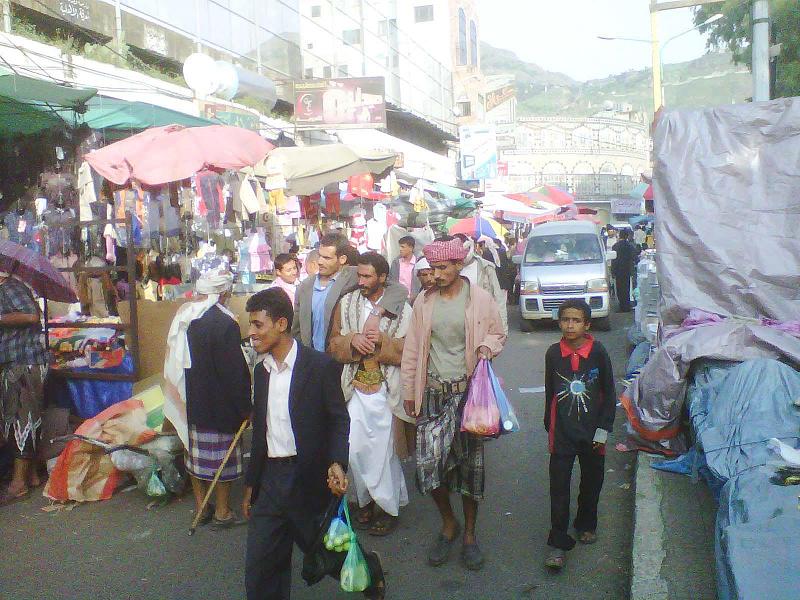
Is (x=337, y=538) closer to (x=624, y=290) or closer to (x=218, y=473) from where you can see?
(x=218, y=473)

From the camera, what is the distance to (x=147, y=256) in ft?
32.6

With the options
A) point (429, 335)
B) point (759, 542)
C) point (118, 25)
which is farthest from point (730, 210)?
point (118, 25)

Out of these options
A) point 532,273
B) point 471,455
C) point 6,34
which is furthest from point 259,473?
point 532,273

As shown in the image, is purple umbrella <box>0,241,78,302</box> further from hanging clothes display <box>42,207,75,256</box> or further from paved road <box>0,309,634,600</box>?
hanging clothes display <box>42,207,75,256</box>

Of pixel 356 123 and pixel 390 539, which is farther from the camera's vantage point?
pixel 356 123

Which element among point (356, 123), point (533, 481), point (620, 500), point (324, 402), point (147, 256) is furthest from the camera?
point (356, 123)

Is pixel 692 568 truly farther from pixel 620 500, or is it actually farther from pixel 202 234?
pixel 202 234

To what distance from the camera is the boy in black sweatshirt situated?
16.0 feet

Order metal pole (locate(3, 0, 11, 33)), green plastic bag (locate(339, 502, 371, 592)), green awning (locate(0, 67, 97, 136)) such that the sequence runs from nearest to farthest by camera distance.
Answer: green plastic bag (locate(339, 502, 371, 592)) < green awning (locate(0, 67, 97, 136)) < metal pole (locate(3, 0, 11, 33))

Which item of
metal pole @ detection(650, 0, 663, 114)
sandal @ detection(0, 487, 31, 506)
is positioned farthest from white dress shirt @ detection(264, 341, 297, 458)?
metal pole @ detection(650, 0, 663, 114)

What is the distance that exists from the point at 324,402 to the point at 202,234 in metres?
6.63

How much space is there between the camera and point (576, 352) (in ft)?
16.5

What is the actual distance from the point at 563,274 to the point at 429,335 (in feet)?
34.8

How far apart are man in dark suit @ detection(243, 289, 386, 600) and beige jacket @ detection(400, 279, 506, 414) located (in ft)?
3.83
